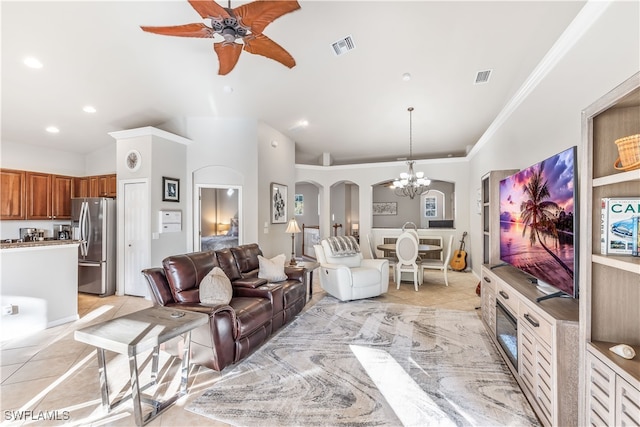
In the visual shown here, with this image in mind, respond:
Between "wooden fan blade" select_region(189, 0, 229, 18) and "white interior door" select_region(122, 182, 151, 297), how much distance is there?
340cm

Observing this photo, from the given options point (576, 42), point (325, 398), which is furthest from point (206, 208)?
point (576, 42)

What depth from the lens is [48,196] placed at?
5.72 metres

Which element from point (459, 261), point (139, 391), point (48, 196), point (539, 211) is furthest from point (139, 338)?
point (459, 261)

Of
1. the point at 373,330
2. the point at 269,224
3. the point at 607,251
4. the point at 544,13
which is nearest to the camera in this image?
the point at 607,251

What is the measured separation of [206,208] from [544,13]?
5376mm

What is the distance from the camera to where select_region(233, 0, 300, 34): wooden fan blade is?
2.03 metres

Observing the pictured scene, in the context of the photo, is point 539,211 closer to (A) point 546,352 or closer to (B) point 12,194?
(A) point 546,352

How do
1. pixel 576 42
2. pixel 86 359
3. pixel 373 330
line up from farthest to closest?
pixel 373 330
pixel 86 359
pixel 576 42

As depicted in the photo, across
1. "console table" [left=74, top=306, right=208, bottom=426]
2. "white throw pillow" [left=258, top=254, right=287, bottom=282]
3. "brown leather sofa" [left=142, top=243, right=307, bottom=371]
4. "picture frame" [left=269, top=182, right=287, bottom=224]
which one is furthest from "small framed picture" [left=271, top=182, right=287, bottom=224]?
"console table" [left=74, top=306, right=208, bottom=426]

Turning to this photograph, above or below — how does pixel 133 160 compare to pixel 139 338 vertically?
above

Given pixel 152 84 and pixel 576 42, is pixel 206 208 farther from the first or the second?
pixel 576 42

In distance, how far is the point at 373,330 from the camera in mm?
3324

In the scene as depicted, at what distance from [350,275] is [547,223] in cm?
267

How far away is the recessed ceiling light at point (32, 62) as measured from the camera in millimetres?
3552
